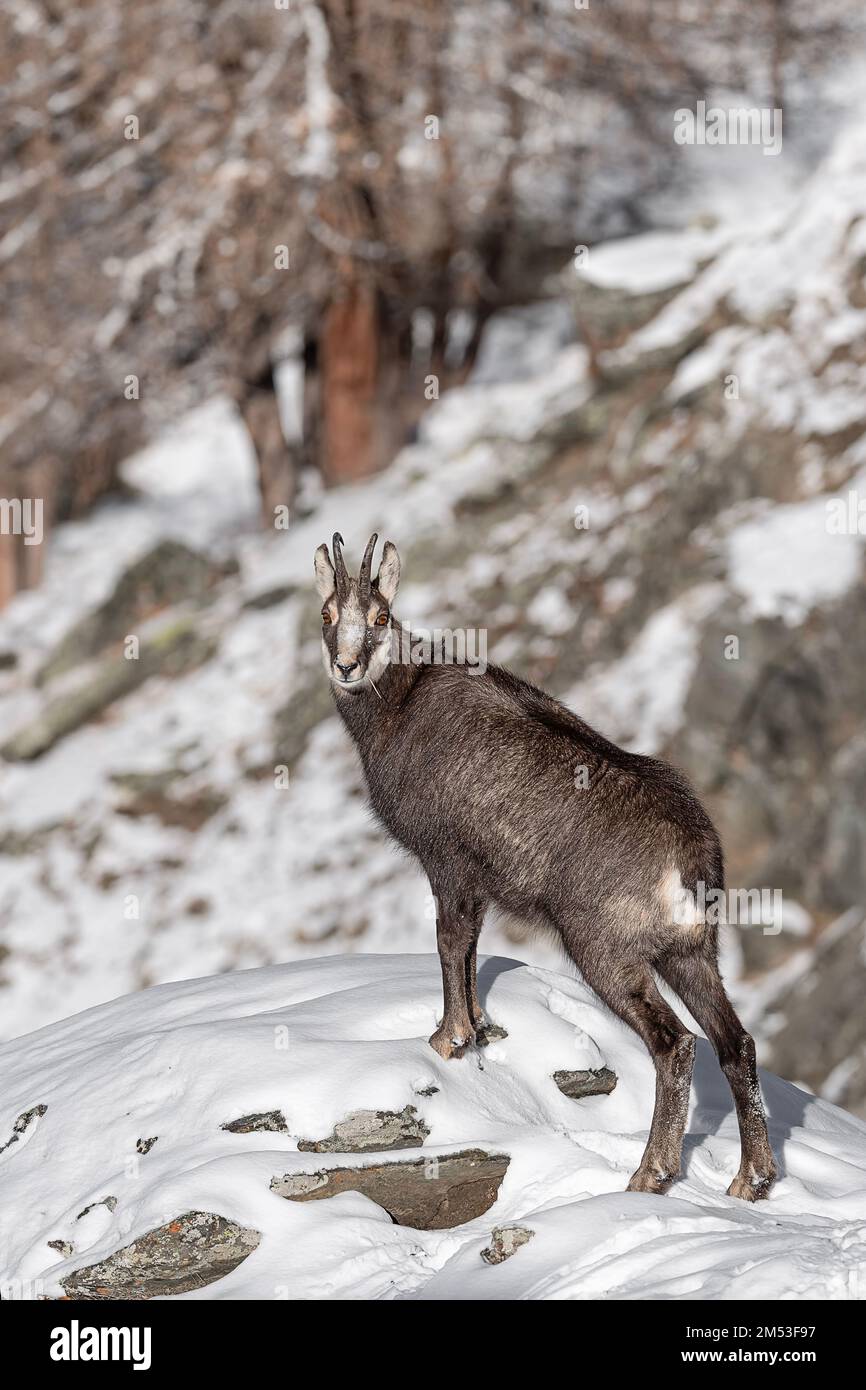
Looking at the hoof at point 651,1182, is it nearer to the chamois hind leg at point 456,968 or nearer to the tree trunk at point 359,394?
the chamois hind leg at point 456,968

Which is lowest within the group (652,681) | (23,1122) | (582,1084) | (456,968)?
(23,1122)

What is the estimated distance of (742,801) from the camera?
12.5 m

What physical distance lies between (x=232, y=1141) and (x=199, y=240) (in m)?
15.7

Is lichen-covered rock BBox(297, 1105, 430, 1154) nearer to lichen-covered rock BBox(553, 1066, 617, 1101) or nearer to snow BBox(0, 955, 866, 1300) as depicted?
snow BBox(0, 955, 866, 1300)

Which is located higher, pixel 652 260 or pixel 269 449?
pixel 652 260

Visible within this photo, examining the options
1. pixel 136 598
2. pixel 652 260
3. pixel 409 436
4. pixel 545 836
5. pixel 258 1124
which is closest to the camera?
pixel 258 1124

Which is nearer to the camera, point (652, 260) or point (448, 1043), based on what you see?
point (448, 1043)

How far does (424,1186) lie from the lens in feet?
19.5

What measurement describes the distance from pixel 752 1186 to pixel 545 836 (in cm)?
→ 153

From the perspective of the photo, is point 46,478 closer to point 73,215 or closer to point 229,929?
point 73,215

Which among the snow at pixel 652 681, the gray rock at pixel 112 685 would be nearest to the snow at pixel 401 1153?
the snow at pixel 652 681

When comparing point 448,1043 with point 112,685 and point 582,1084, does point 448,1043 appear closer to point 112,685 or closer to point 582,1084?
point 582,1084

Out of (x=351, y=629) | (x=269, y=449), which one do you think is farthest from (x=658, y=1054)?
(x=269, y=449)

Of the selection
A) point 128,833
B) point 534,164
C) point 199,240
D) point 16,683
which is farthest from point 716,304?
point 16,683
